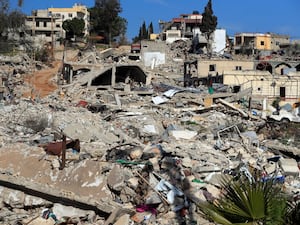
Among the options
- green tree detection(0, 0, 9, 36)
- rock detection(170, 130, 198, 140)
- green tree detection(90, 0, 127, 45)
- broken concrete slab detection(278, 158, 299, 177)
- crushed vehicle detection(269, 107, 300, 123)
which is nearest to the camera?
broken concrete slab detection(278, 158, 299, 177)

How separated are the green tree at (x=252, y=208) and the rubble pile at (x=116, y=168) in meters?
1.96

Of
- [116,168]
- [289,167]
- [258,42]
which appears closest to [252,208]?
[116,168]

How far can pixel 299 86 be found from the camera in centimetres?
2884

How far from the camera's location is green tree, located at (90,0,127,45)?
173ft

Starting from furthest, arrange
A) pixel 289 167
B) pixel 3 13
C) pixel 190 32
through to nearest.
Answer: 1. pixel 190 32
2. pixel 3 13
3. pixel 289 167

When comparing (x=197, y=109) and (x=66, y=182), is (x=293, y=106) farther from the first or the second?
(x=66, y=182)

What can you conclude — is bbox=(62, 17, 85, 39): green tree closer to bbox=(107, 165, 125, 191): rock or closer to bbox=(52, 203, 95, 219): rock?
bbox=(107, 165, 125, 191): rock

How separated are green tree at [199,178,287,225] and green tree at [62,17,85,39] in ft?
160

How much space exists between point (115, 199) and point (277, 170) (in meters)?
3.88

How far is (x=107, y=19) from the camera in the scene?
174 feet

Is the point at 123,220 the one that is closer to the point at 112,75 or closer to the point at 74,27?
the point at 112,75

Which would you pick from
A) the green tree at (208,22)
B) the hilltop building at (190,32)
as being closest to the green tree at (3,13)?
the hilltop building at (190,32)

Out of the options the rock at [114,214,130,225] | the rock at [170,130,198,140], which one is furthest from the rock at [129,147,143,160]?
the rock at [170,130,198,140]

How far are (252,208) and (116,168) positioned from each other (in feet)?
17.2
